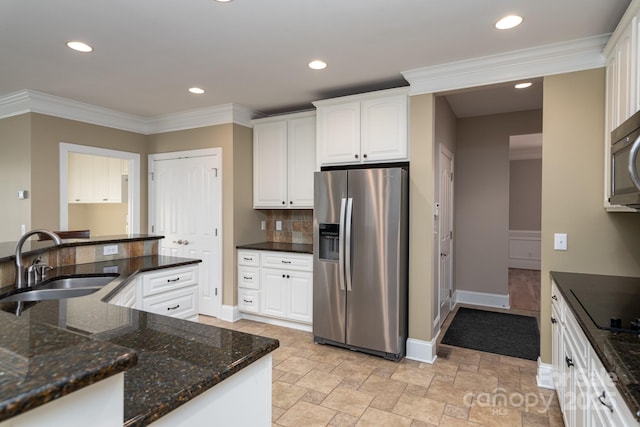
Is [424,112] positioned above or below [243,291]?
above

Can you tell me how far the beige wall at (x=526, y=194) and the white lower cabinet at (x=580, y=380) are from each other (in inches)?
233

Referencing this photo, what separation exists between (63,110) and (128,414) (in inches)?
169

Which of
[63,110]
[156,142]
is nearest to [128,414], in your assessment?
[63,110]

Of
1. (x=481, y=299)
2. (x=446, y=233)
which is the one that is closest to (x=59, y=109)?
(x=446, y=233)

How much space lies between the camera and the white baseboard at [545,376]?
263 centimetres

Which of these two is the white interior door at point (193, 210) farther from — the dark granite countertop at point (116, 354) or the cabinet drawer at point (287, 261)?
the dark granite countertop at point (116, 354)

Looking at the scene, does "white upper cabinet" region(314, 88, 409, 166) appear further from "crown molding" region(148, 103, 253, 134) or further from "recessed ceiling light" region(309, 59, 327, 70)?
"crown molding" region(148, 103, 253, 134)

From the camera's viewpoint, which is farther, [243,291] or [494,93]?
[243,291]

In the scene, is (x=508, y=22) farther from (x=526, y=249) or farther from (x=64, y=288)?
(x=526, y=249)

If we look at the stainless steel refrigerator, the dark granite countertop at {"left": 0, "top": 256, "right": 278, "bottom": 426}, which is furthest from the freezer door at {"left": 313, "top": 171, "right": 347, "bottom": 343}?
the dark granite countertop at {"left": 0, "top": 256, "right": 278, "bottom": 426}

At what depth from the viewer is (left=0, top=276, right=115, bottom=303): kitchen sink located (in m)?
2.02

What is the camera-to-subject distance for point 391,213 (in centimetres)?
304

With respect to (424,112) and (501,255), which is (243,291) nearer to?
(424,112)

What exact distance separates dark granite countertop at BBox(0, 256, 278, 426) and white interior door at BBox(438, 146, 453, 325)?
10.2 feet
